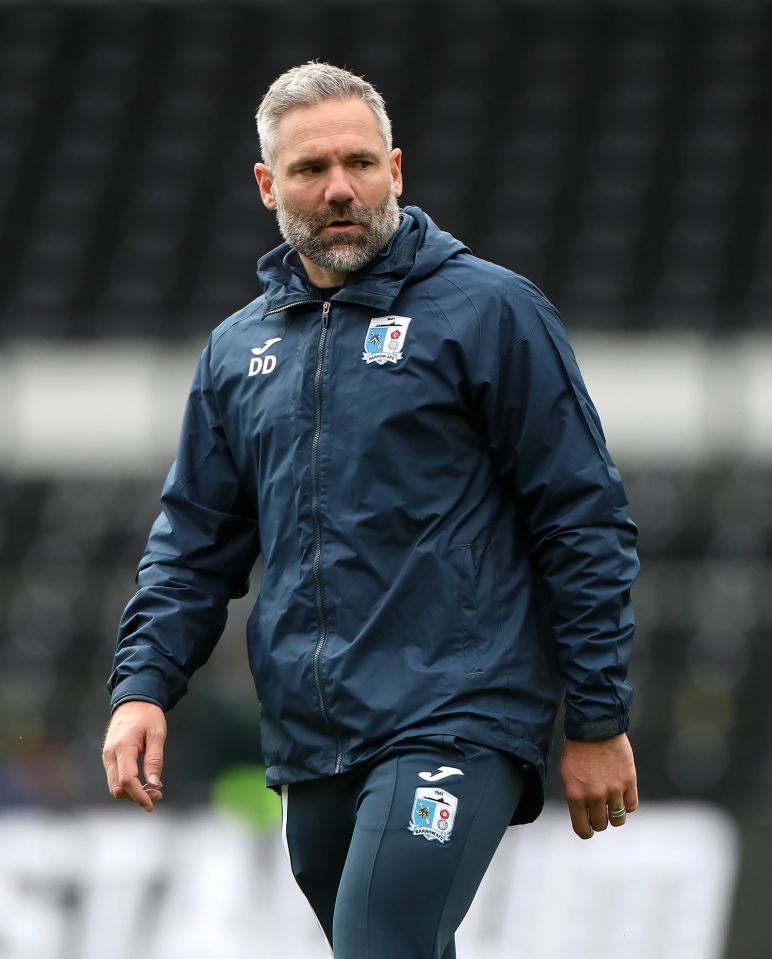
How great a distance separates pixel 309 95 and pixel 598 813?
127 centimetres

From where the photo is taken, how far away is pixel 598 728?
2701 mm

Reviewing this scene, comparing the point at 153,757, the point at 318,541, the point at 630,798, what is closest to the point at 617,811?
the point at 630,798

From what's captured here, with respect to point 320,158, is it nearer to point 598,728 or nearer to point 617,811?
point 598,728

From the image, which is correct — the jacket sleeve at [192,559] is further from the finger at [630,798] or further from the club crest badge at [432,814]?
the finger at [630,798]

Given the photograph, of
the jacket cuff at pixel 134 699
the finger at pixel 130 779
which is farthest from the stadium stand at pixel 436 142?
the finger at pixel 130 779

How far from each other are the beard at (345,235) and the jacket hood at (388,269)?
2cm

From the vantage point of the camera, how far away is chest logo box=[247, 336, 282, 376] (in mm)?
2957

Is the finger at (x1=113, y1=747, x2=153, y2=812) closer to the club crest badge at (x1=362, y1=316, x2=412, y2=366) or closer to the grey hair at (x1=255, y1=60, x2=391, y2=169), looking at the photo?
the club crest badge at (x1=362, y1=316, x2=412, y2=366)

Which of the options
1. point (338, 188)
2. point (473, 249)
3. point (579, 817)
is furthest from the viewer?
point (473, 249)

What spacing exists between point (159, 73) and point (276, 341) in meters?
15.0

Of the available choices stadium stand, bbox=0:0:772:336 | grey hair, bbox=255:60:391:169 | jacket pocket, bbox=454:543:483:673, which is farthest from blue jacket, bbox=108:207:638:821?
stadium stand, bbox=0:0:772:336

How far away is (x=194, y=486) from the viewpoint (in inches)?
122

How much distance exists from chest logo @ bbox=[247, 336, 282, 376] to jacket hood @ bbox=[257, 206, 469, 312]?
2.6 inches

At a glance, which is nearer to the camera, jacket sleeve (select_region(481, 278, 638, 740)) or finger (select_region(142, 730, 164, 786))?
jacket sleeve (select_region(481, 278, 638, 740))
